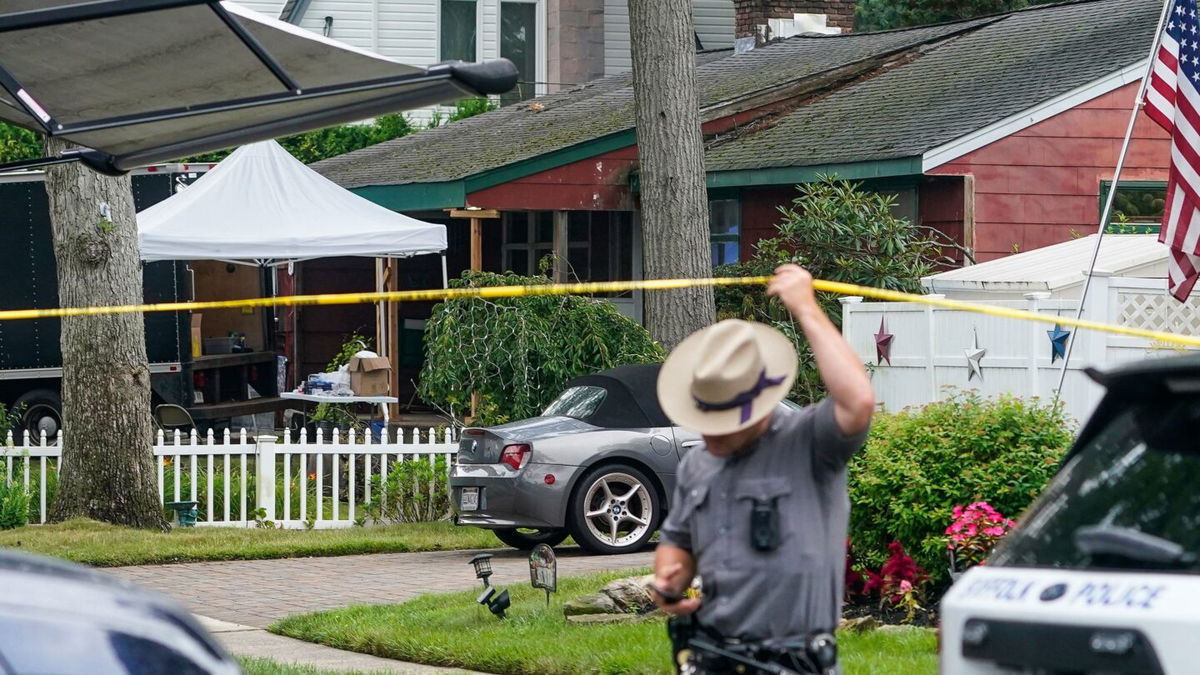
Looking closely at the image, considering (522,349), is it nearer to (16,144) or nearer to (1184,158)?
(1184,158)

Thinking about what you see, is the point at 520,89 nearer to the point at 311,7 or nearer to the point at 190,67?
the point at 311,7

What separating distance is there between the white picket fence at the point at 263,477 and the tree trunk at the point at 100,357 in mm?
421

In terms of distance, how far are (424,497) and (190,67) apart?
8632 mm

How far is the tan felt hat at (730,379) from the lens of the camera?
173 inches

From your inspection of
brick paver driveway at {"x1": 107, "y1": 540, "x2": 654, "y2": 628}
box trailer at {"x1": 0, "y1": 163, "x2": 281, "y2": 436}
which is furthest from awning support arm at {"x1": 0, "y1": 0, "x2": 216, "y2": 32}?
box trailer at {"x1": 0, "y1": 163, "x2": 281, "y2": 436}

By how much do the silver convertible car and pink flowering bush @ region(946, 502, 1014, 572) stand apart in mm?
4504

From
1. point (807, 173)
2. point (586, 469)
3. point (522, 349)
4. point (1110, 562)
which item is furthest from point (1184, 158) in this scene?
point (1110, 562)

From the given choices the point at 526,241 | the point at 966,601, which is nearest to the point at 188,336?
the point at 526,241

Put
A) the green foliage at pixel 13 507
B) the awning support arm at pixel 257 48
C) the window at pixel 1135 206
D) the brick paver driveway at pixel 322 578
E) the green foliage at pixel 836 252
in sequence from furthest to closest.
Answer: the window at pixel 1135 206 < the green foliage at pixel 836 252 < the green foliage at pixel 13 507 < the brick paver driveway at pixel 322 578 < the awning support arm at pixel 257 48

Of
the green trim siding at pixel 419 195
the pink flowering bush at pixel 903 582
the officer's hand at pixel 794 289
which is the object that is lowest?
the pink flowering bush at pixel 903 582

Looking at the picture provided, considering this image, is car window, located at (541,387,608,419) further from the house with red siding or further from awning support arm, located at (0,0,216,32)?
awning support arm, located at (0,0,216,32)

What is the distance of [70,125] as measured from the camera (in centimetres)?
689

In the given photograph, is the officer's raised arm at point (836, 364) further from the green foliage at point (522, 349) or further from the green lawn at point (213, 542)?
the green foliage at point (522, 349)

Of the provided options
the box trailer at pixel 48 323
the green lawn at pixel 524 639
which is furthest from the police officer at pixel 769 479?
the box trailer at pixel 48 323
